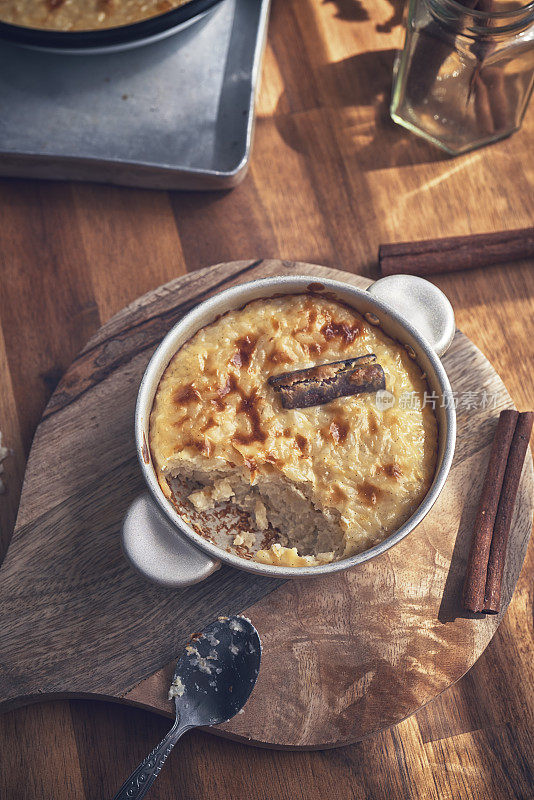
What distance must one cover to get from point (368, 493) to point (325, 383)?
1.06 ft

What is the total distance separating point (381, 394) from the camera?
2.01m

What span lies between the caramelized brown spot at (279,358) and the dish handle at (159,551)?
519mm

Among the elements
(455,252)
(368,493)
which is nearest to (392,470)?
(368,493)

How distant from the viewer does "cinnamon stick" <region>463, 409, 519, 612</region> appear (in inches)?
77.9

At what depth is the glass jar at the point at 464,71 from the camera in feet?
7.52

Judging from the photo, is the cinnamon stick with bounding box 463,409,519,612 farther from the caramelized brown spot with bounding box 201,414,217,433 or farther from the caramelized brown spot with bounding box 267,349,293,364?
the caramelized brown spot with bounding box 201,414,217,433

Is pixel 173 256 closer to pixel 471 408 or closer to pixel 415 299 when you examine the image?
pixel 415 299

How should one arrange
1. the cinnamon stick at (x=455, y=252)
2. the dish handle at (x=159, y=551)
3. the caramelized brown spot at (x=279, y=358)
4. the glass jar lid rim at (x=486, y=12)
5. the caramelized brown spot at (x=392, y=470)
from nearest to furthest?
the dish handle at (x=159, y=551)
the caramelized brown spot at (x=392, y=470)
the caramelized brown spot at (x=279, y=358)
the glass jar lid rim at (x=486, y=12)
the cinnamon stick at (x=455, y=252)

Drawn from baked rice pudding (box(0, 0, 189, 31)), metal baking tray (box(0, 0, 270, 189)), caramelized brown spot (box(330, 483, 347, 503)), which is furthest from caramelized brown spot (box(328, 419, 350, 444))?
baked rice pudding (box(0, 0, 189, 31))

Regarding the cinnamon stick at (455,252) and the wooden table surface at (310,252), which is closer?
the wooden table surface at (310,252)

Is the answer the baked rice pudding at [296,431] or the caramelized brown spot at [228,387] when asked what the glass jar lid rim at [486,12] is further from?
the caramelized brown spot at [228,387]

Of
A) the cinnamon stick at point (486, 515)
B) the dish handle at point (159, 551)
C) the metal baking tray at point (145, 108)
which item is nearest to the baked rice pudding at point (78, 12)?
the metal baking tray at point (145, 108)

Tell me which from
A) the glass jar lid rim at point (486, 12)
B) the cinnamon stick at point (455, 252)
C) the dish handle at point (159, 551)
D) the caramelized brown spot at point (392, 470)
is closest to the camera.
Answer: the dish handle at point (159, 551)

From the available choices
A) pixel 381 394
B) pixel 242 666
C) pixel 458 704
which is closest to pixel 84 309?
pixel 381 394
